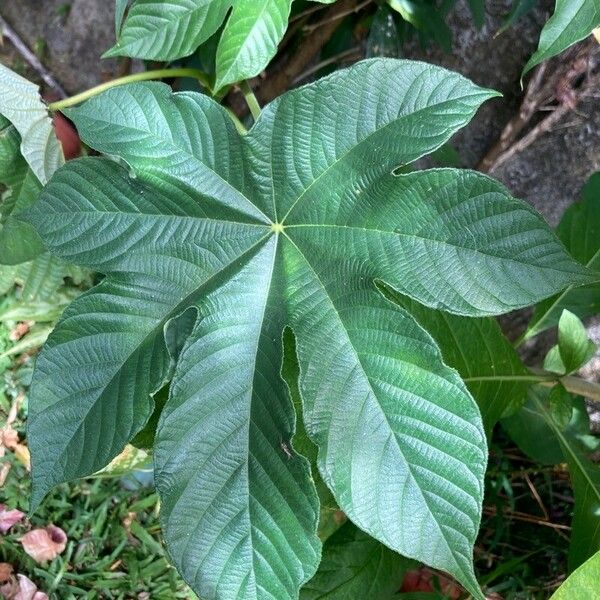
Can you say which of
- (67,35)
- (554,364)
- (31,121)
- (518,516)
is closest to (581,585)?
(554,364)

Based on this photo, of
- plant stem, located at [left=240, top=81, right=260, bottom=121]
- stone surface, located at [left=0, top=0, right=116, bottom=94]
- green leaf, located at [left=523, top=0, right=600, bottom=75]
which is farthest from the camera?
stone surface, located at [left=0, top=0, right=116, bottom=94]

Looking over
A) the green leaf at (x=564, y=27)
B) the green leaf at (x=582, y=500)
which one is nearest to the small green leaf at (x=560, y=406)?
the green leaf at (x=582, y=500)

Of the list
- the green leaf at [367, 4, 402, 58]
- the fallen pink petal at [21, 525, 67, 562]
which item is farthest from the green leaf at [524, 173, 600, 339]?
the fallen pink petal at [21, 525, 67, 562]

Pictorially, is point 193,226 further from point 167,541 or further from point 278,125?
point 167,541

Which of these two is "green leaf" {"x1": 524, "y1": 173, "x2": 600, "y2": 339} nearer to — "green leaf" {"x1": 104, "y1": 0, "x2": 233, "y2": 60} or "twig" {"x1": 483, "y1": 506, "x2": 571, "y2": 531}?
"twig" {"x1": 483, "y1": 506, "x2": 571, "y2": 531}

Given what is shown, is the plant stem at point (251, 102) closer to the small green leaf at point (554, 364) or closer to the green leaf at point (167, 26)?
the green leaf at point (167, 26)

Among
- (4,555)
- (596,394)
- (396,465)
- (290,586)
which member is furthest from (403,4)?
(4,555)

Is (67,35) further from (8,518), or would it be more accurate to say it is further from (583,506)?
(583,506)
